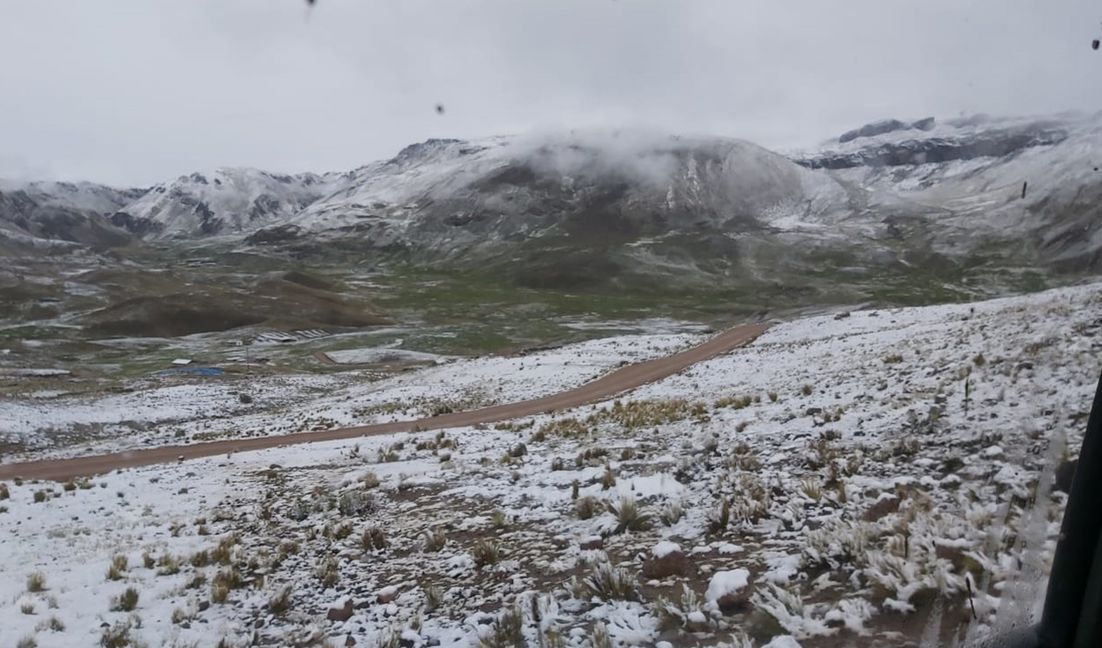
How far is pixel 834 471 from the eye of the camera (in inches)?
348

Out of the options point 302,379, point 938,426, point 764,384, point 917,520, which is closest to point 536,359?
point 302,379

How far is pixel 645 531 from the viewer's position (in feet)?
28.0

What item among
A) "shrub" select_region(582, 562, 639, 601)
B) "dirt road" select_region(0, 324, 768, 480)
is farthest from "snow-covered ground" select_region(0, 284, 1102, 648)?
"dirt road" select_region(0, 324, 768, 480)

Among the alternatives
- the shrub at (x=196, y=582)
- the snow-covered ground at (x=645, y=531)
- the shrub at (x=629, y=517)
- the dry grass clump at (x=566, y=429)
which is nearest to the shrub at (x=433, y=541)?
the snow-covered ground at (x=645, y=531)

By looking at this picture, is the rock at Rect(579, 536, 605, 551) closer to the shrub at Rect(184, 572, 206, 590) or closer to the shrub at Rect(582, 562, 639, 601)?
the shrub at Rect(582, 562, 639, 601)

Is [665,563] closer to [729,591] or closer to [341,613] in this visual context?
[729,591]

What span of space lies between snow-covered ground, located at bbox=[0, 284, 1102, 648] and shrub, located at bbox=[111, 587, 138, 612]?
0.05 meters

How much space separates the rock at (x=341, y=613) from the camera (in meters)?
7.74

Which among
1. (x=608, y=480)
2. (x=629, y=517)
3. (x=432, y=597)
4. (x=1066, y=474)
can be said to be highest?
(x=1066, y=474)

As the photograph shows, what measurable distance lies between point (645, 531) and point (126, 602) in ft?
22.3

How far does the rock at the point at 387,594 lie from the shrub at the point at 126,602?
335 cm

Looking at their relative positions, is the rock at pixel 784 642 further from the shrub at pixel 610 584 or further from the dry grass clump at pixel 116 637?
the dry grass clump at pixel 116 637

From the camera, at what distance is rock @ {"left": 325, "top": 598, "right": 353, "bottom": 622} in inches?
305

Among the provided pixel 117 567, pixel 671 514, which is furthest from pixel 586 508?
pixel 117 567
